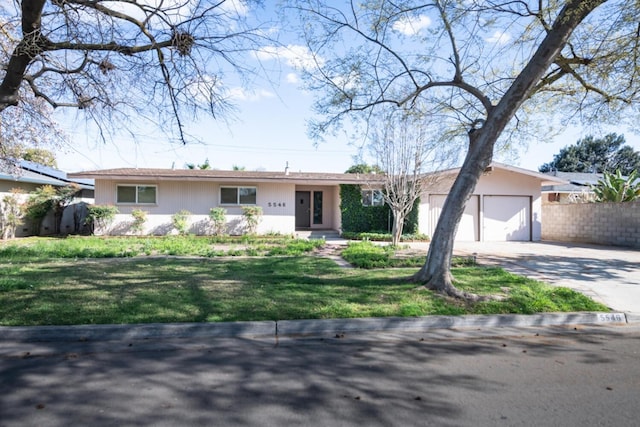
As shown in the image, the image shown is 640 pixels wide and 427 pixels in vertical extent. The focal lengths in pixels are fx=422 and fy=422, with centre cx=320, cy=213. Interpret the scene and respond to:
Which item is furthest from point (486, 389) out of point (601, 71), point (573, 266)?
point (573, 266)

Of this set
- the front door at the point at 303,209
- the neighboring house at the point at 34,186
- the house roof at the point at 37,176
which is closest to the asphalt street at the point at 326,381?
the house roof at the point at 37,176

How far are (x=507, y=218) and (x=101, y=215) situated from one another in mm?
18475

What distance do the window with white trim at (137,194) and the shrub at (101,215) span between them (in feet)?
2.93

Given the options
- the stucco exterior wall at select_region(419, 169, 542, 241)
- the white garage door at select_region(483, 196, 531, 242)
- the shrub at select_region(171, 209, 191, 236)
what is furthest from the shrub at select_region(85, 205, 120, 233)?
the white garage door at select_region(483, 196, 531, 242)

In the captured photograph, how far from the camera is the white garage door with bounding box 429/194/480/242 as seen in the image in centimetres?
1984

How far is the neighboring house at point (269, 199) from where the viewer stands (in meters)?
19.2

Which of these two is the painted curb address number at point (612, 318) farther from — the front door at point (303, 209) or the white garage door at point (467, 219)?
the front door at point (303, 209)

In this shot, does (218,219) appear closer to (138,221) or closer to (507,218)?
(138,221)

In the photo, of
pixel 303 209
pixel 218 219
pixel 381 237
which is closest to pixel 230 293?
pixel 381 237

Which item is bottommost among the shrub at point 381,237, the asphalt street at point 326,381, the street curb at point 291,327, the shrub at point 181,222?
the asphalt street at point 326,381

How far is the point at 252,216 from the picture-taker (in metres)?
19.3

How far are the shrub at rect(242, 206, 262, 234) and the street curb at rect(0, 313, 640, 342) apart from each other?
1372cm

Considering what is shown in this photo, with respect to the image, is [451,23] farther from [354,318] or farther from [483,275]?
[354,318]

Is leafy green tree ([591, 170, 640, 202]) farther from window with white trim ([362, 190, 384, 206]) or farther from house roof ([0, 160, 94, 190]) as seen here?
house roof ([0, 160, 94, 190])
